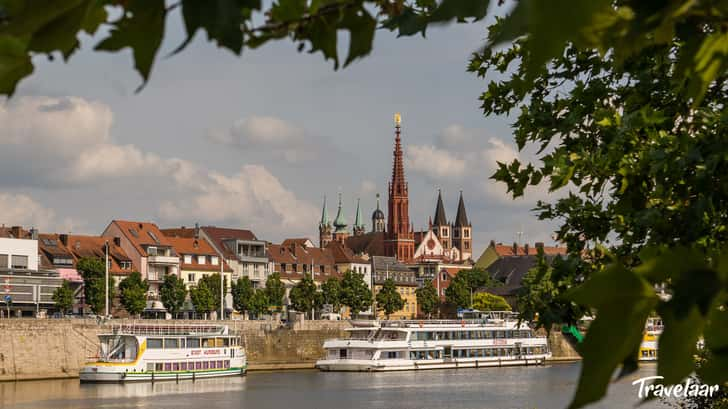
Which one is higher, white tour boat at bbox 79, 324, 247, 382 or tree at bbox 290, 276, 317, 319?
tree at bbox 290, 276, 317, 319

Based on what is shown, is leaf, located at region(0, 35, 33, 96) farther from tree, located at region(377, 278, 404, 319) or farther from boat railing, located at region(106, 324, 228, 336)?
tree, located at region(377, 278, 404, 319)

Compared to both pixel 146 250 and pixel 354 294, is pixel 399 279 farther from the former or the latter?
pixel 146 250

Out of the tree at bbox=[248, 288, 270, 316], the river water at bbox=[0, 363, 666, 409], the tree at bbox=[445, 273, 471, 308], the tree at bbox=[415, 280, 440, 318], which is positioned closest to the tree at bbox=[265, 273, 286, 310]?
the tree at bbox=[248, 288, 270, 316]

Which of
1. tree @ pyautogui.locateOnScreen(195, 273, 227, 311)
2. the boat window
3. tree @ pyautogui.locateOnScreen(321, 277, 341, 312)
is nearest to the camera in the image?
the boat window

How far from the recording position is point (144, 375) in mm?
55031

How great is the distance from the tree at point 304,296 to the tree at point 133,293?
15761 millimetres

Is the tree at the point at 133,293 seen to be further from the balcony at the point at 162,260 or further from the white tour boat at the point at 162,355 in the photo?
the white tour boat at the point at 162,355

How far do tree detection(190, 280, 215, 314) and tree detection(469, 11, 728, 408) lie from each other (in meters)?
70.2

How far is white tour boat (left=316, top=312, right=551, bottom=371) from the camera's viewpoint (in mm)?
65812

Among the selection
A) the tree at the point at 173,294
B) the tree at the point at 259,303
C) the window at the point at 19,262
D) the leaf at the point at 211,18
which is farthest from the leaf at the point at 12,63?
the tree at the point at 259,303

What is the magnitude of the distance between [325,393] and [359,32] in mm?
47911

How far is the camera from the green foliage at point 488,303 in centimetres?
10019

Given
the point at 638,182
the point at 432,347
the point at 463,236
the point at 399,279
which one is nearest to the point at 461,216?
the point at 463,236

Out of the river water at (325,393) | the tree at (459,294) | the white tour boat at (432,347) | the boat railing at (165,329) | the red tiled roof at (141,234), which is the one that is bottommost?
the river water at (325,393)
